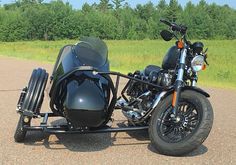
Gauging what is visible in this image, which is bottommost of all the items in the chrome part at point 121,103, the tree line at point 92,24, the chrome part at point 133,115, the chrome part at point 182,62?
the tree line at point 92,24

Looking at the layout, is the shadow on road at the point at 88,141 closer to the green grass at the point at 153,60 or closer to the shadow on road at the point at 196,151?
the shadow on road at the point at 196,151

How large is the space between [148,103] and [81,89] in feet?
3.45

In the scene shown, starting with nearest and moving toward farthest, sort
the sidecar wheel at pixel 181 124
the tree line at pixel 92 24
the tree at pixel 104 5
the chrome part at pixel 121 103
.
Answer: the sidecar wheel at pixel 181 124 < the chrome part at pixel 121 103 < the tree line at pixel 92 24 < the tree at pixel 104 5

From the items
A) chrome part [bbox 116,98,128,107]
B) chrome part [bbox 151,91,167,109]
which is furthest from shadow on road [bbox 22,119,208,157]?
chrome part [bbox 151,91,167,109]

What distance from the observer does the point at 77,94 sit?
197 inches

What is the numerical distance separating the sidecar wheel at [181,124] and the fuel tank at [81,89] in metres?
0.60

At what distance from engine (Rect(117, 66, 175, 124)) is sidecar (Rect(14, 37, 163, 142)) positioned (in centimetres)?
20

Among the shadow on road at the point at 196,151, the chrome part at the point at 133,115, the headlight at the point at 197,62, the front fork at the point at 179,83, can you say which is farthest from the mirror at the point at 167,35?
the shadow on road at the point at 196,151

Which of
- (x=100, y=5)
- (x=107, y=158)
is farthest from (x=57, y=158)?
(x=100, y=5)

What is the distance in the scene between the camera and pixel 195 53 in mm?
→ 5227

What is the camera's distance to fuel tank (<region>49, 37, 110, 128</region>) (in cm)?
498

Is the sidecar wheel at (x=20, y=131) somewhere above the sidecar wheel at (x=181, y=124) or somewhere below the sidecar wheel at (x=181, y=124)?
below

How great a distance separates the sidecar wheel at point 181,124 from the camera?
492cm

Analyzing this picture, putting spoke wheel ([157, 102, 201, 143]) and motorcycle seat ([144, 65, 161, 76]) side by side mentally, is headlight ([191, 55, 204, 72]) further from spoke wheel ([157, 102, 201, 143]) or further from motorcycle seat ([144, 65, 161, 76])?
motorcycle seat ([144, 65, 161, 76])
